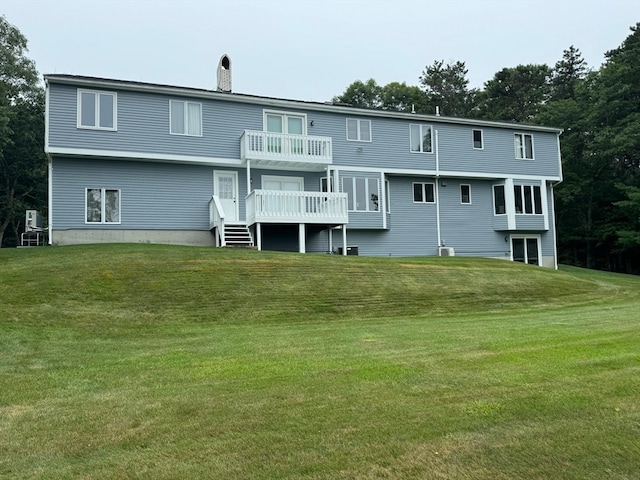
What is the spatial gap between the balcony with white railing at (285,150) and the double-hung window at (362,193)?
1.52 m

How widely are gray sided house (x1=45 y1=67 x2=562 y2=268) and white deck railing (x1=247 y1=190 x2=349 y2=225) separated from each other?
51mm

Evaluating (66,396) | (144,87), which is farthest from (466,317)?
(144,87)

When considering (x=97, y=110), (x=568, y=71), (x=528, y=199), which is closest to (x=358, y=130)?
(x=528, y=199)

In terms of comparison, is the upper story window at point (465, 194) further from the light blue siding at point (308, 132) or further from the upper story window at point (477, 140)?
the upper story window at point (477, 140)

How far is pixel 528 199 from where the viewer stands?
2517 centimetres

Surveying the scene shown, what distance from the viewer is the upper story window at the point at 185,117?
19.3 meters

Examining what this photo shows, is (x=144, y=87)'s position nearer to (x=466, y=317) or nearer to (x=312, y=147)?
(x=312, y=147)

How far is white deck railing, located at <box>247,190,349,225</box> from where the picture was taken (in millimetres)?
18312

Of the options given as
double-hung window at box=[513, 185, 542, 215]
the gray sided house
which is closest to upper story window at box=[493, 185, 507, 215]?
the gray sided house

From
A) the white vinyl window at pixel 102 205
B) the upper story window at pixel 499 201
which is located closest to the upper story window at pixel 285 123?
the white vinyl window at pixel 102 205

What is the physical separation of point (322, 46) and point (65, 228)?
39.7 m

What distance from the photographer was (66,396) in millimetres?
4676

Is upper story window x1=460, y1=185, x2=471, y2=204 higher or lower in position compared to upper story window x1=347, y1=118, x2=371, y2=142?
lower

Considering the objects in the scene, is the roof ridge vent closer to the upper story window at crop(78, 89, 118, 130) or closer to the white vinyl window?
the upper story window at crop(78, 89, 118, 130)
